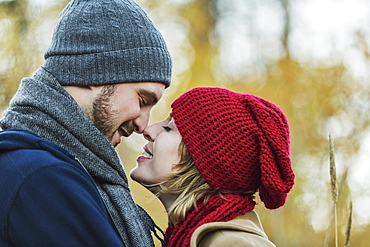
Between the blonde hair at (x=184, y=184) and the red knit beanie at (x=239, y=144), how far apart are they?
0.04m

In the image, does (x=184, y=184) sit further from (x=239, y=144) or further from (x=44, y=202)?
(x=44, y=202)

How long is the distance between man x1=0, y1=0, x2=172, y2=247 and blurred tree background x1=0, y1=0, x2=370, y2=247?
20.0 feet

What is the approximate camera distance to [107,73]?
2379 mm

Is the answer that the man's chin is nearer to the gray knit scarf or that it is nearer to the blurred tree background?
the gray knit scarf

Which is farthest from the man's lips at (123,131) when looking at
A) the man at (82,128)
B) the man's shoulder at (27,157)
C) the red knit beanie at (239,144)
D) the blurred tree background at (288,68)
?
the blurred tree background at (288,68)

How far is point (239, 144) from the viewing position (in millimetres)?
2488

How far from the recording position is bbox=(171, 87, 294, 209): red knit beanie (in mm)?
2463

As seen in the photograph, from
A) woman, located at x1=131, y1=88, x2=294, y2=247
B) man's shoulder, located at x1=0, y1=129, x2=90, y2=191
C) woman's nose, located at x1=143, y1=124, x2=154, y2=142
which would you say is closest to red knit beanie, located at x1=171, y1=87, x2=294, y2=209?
woman, located at x1=131, y1=88, x2=294, y2=247

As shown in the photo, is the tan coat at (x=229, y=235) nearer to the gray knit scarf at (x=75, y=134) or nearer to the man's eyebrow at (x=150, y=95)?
the gray knit scarf at (x=75, y=134)

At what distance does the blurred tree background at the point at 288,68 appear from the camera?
9516 mm

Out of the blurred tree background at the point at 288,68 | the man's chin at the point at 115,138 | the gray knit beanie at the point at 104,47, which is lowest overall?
the blurred tree background at the point at 288,68

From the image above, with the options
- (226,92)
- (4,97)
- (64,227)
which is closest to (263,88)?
(4,97)

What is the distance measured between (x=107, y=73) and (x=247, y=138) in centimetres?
64

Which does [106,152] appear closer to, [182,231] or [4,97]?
[182,231]
